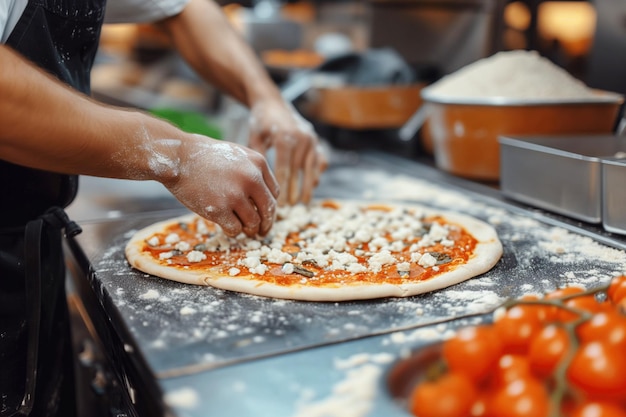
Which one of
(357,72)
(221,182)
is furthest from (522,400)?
(357,72)

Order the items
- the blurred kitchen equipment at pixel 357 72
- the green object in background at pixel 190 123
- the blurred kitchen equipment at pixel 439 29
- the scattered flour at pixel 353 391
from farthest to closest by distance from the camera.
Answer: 1. the green object in background at pixel 190 123
2. the blurred kitchen equipment at pixel 357 72
3. the blurred kitchen equipment at pixel 439 29
4. the scattered flour at pixel 353 391

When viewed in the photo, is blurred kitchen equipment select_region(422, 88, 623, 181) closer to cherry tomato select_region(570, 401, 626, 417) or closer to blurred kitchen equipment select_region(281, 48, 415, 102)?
blurred kitchen equipment select_region(281, 48, 415, 102)

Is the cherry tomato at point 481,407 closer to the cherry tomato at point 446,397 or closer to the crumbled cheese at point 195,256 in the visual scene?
the cherry tomato at point 446,397

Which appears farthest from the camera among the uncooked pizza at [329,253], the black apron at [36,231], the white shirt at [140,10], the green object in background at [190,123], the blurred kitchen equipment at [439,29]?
the green object in background at [190,123]

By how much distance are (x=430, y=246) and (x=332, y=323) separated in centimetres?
45

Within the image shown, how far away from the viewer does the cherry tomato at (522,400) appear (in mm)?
661

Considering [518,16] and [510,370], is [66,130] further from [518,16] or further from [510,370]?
[518,16]

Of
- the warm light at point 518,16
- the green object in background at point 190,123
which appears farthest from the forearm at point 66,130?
the warm light at point 518,16

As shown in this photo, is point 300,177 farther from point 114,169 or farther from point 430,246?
point 114,169

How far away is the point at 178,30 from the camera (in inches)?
72.0

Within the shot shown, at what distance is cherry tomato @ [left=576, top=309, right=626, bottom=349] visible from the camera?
70 centimetres

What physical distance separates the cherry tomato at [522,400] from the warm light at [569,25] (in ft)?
7.70

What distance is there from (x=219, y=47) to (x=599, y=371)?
1.43 metres

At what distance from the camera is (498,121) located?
6.11 ft
